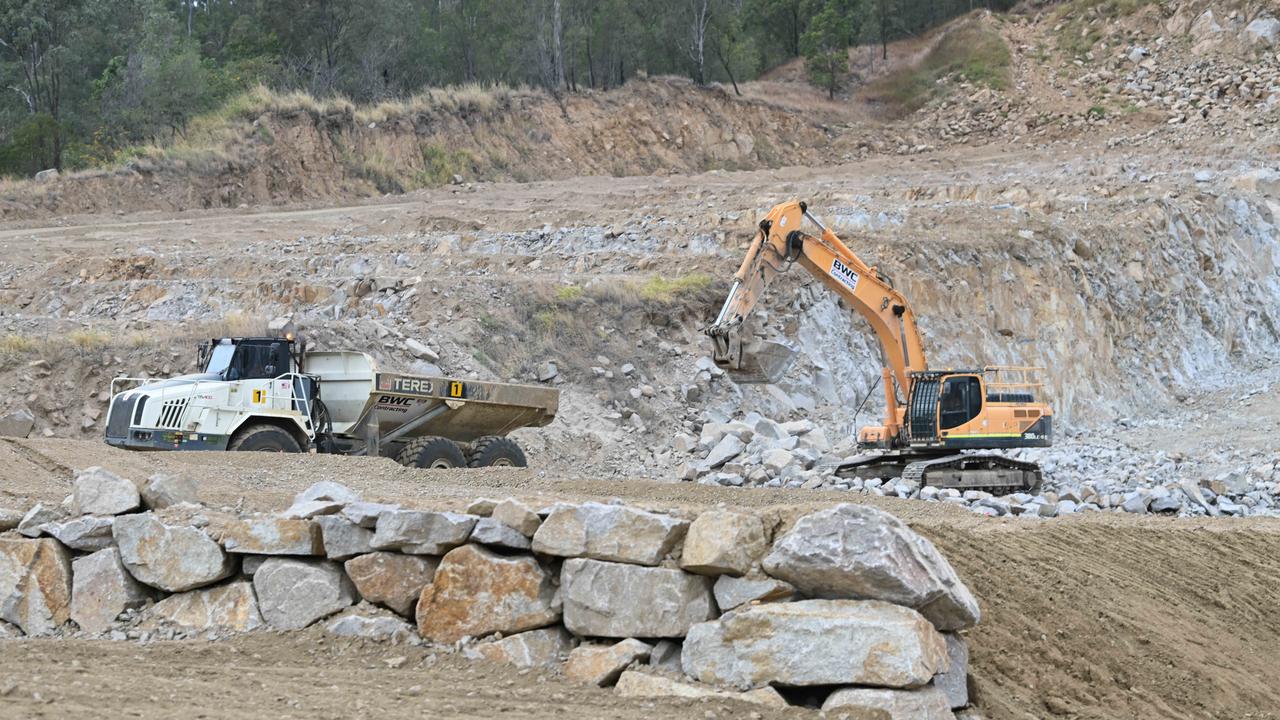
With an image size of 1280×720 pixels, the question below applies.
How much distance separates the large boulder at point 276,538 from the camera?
7887 millimetres

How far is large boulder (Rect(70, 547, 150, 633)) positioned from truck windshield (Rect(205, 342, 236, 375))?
7510 millimetres

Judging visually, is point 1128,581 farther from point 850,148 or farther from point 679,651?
point 850,148

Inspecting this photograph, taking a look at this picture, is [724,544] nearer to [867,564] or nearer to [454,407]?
[867,564]

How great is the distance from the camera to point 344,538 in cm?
782

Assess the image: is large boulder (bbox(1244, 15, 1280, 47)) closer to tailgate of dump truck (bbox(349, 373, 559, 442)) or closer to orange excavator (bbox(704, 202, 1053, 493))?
orange excavator (bbox(704, 202, 1053, 493))

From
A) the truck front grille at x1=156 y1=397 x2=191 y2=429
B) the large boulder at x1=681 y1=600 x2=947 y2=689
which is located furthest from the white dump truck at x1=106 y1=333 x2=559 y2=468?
the large boulder at x1=681 y1=600 x2=947 y2=689

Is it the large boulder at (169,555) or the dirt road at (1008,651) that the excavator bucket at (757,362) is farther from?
the large boulder at (169,555)

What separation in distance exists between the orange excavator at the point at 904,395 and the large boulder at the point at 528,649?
8.88 metres

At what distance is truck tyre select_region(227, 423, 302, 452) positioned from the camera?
15.1 metres

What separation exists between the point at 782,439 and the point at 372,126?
24.3 m

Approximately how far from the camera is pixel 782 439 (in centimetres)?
1914

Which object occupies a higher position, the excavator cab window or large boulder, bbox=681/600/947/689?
the excavator cab window

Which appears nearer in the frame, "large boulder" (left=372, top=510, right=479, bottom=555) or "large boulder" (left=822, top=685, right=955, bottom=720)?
"large boulder" (left=822, top=685, right=955, bottom=720)

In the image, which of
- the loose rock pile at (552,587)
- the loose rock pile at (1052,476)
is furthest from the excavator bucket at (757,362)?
the loose rock pile at (552,587)
